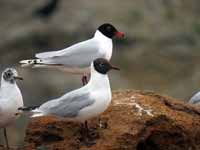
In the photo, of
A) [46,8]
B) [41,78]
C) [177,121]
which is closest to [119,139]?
[177,121]

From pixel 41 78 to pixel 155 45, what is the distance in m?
3.92

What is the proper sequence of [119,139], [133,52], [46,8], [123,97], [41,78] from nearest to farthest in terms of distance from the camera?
[119,139]
[123,97]
[41,78]
[133,52]
[46,8]

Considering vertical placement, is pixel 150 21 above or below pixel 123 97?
below

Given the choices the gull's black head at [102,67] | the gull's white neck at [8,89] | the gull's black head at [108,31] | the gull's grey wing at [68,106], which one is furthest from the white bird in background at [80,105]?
the gull's black head at [108,31]

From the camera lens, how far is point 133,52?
28688 mm

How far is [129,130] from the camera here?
11727 millimetres

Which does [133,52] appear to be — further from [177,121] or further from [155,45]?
[177,121]

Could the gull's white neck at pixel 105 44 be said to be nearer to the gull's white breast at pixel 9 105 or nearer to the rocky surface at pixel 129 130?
the rocky surface at pixel 129 130

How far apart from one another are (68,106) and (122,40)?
692 inches

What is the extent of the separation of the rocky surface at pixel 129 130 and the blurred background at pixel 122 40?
42.6ft

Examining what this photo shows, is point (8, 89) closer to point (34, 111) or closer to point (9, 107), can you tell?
point (9, 107)

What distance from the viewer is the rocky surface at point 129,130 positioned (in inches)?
461

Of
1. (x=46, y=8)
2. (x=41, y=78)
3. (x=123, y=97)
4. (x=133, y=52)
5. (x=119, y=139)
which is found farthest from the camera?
(x=46, y=8)

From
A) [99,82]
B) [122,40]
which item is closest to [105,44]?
[99,82]
